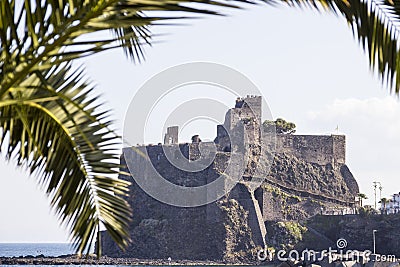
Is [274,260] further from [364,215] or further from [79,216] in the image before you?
[79,216]

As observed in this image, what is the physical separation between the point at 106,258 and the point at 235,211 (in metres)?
10.5

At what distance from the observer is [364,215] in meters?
71.1

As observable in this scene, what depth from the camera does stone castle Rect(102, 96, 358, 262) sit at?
74.4 metres

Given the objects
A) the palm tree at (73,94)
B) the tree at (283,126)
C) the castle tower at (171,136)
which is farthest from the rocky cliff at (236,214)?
the palm tree at (73,94)

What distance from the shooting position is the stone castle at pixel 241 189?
74.4 meters

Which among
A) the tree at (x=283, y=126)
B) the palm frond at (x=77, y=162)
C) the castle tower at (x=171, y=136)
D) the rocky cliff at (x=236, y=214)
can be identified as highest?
the tree at (x=283, y=126)

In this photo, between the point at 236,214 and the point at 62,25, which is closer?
the point at 62,25

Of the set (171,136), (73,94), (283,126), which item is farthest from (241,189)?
(73,94)

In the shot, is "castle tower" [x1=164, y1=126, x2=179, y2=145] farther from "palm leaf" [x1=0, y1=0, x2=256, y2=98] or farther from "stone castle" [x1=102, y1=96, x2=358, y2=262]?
"palm leaf" [x1=0, y1=0, x2=256, y2=98]

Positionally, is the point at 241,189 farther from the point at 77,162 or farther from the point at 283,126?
the point at 77,162

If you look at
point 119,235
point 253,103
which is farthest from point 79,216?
point 253,103

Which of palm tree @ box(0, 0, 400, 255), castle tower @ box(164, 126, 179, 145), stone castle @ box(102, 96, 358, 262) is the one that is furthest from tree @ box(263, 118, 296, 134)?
palm tree @ box(0, 0, 400, 255)

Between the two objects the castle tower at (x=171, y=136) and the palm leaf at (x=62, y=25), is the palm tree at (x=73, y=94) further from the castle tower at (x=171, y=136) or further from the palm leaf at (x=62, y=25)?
the castle tower at (x=171, y=136)

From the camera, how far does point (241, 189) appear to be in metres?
74.4
